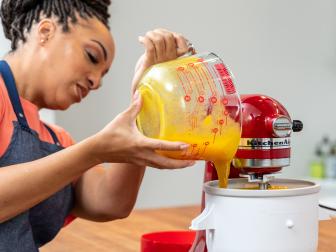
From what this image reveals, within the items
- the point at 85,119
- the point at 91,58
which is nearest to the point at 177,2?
the point at 85,119

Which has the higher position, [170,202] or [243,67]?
[243,67]

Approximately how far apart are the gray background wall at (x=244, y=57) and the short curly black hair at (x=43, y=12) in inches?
52.7

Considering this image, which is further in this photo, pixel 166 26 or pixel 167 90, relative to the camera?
pixel 166 26

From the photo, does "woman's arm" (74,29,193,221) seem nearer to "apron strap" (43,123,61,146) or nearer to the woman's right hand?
"apron strap" (43,123,61,146)

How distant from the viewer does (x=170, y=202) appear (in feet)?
9.07

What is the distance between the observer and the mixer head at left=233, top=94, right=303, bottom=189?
2.62 ft

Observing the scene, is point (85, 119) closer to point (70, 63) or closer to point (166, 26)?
point (166, 26)

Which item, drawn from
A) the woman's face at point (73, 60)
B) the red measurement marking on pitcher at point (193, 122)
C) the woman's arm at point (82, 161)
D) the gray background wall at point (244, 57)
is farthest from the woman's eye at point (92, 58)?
the gray background wall at point (244, 57)

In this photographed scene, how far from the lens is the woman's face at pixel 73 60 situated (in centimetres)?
103

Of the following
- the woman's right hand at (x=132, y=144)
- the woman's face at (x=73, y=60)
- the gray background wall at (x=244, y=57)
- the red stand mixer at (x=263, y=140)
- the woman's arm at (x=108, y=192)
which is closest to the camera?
the woman's right hand at (x=132, y=144)

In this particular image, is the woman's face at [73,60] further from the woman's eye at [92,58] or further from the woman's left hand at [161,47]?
the woman's left hand at [161,47]

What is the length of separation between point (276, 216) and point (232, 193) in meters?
0.06

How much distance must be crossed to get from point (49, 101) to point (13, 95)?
0.07 metres

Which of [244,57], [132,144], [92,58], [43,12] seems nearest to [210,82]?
[132,144]
